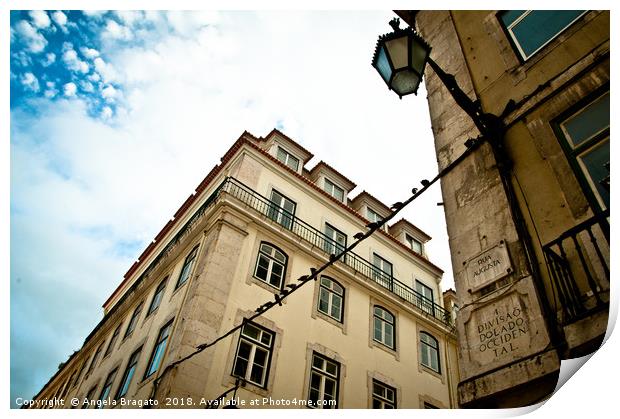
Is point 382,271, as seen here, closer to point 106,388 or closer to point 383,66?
point 106,388

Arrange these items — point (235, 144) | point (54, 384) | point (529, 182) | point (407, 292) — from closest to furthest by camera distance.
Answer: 1. point (529, 182)
2. point (235, 144)
3. point (407, 292)
4. point (54, 384)

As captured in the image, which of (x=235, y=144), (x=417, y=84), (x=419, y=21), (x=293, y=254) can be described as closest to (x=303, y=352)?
(x=293, y=254)

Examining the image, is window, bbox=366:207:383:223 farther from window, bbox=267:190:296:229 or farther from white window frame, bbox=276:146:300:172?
window, bbox=267:190:296:229

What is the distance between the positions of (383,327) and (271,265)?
16.2ft

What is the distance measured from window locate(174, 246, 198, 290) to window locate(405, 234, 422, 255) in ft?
36.3

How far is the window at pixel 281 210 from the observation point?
47.5ft

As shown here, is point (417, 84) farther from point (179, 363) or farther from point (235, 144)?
point (235, 144)

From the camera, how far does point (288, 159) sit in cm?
1744

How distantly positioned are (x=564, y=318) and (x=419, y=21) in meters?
6.10

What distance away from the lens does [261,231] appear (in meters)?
13.4

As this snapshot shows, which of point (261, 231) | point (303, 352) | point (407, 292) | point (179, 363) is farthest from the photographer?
point (407, 292)

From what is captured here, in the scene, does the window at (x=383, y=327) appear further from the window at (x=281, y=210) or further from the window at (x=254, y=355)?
the window at (x=254, y=355)

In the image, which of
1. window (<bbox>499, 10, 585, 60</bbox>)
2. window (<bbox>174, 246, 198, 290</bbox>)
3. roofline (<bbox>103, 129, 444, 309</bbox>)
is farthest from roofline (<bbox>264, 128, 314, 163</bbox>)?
window (<bbox>499, 10, 585, 60</bbox>)

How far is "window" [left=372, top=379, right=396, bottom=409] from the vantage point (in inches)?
516
